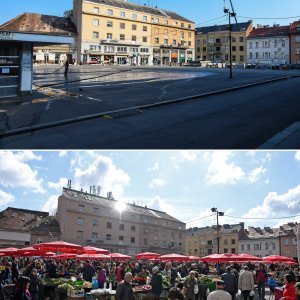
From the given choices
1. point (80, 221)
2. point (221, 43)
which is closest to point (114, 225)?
point (80, 221)

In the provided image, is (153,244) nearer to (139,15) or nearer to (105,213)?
(105,213)

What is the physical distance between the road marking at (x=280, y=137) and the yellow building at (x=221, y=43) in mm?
91802

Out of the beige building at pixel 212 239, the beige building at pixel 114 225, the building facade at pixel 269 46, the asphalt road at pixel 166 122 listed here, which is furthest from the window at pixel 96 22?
the asphalt road at pixel 166 122

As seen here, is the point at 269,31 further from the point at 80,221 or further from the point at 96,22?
the point at 80,221

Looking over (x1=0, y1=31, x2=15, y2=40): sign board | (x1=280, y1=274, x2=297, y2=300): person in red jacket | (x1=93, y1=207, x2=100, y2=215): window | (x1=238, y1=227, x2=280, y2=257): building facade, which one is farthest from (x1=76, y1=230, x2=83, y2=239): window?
(x1=280, y1=274, x2=297, y2=300): person in red jacket

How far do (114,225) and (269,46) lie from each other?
61.0m

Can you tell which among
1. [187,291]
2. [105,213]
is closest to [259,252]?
[105,213]

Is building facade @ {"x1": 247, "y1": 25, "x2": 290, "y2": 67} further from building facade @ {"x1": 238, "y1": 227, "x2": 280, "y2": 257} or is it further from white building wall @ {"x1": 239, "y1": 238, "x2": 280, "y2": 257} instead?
white building wall @ {"x1": 239, "y1": 238, "x2": 280, "y2": 257}

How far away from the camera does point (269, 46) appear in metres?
101

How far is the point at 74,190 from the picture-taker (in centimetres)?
6028

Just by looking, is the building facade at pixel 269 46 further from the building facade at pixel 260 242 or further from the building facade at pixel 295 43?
the building facade at pixel 260 242

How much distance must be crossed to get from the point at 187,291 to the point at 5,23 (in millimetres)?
46348

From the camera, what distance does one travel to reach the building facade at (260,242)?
78.6m

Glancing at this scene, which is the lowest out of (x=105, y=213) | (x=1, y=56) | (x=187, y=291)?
(x=105, y=213)
